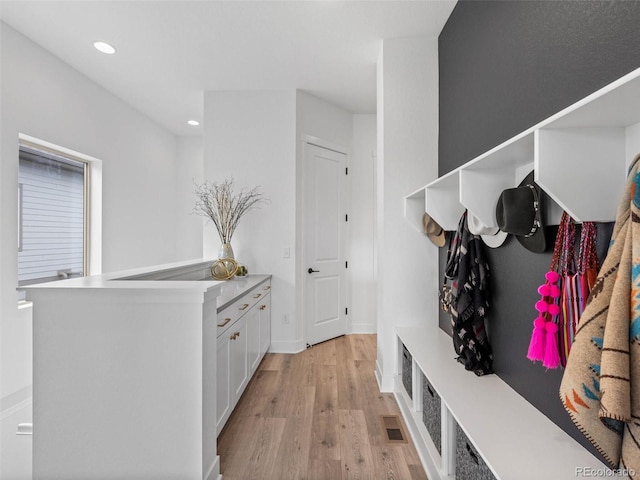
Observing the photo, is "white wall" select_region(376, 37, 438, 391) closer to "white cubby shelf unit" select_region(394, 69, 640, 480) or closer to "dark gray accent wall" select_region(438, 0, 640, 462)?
"dark gray accent wall" select_region(438, 0, 640, 462)

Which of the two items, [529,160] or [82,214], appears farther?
[82,214]

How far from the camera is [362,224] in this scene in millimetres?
4465

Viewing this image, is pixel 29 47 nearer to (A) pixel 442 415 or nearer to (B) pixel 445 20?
(B) pixel 445 20

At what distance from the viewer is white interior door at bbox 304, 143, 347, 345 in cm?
395

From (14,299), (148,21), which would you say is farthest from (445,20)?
(14,299)

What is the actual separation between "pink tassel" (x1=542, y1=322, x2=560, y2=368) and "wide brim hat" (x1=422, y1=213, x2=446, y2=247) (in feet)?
4.74

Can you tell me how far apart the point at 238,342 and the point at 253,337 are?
20.6 inches

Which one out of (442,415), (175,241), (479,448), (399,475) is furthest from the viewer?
(175,241)

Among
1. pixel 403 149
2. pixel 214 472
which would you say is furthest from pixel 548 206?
pixel 214 472

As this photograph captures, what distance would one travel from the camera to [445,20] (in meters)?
2.54

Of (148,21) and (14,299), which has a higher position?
(148,21)

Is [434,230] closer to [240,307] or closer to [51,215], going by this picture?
[240,307]

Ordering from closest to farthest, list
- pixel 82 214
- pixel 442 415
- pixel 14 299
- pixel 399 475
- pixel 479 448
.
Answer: pixel 479 448
pixel 442 415
pixel 399 475
pixel 14 299
pixel 82 214

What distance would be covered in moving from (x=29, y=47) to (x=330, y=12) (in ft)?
7.85
